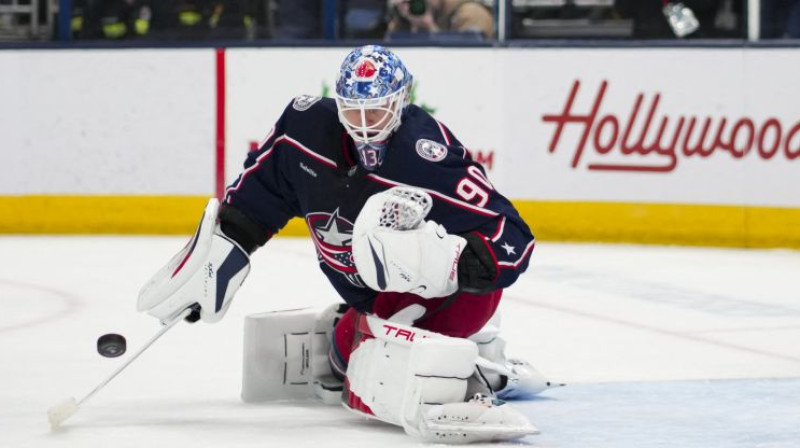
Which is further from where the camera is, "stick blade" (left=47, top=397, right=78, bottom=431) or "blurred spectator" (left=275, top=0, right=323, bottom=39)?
"blurred spectator" (left=275, top=0, right=323, bottom=39)

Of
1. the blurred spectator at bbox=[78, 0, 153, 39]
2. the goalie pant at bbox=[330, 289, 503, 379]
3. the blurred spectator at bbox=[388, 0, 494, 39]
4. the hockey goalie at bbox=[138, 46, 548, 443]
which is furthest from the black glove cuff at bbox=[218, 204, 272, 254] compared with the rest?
the blurred spectator at bbox=[78, 0, 153, 39]

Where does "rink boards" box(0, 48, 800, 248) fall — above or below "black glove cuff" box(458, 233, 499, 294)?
below

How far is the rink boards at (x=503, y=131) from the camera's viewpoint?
23.0ft

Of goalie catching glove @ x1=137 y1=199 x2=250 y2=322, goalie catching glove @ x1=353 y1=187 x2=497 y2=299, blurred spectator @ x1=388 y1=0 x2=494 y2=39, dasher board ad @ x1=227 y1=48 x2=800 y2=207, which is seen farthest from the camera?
blurred spectator @ x1=388 y1=0 x2=494 y2=39

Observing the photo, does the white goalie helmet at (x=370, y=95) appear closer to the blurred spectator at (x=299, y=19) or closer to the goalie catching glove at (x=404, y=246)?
the goalie catching glove at (x=404, y=246)

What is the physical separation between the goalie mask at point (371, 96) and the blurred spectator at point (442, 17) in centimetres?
408

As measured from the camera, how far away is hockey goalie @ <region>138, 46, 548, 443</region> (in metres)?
3.09

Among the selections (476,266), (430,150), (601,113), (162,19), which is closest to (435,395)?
(476,266)

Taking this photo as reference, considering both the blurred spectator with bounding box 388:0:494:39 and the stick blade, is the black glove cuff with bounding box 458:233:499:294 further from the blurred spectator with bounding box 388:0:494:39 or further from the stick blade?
the blurred spectator with bounding box 388:0:494:39

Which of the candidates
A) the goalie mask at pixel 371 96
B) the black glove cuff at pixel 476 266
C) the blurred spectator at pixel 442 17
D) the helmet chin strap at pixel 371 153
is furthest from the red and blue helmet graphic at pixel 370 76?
the blurred spectator at pixel 442 17

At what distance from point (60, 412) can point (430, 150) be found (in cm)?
92

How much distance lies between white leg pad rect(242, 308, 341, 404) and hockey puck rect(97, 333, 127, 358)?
35 centimetres

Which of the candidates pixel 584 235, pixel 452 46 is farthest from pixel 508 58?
pixel 584 235

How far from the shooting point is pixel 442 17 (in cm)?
733
